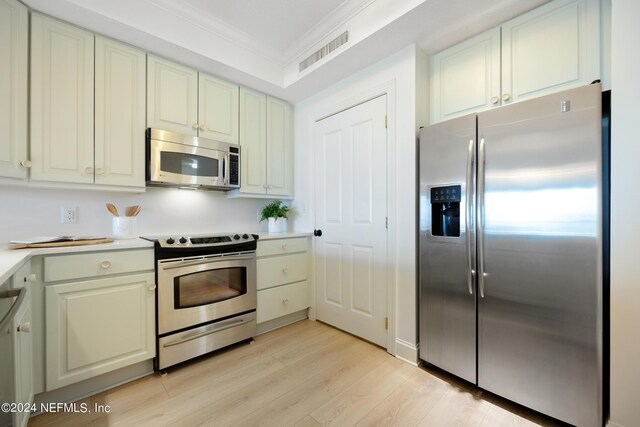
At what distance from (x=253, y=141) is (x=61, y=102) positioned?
4.69ft

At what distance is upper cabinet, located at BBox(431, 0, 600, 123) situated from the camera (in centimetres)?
153

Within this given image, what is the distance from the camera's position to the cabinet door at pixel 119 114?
1914 millimetres

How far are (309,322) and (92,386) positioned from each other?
1.75m

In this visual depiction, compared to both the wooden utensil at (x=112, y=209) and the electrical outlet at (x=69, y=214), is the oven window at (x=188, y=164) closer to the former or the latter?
the wooden utensil at (x=112, y=209)

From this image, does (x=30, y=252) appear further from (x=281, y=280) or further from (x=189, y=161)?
(x=281, y=280)

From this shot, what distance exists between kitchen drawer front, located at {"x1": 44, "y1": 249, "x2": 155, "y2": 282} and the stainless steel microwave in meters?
0.66

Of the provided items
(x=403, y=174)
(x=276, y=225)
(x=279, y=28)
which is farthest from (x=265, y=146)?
(x=403, y=174)

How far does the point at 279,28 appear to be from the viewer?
2314mm

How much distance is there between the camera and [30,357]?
1.35 metres

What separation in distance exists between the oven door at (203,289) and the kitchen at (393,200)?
0.71 m

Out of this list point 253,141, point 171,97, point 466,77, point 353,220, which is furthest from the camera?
point 253,141

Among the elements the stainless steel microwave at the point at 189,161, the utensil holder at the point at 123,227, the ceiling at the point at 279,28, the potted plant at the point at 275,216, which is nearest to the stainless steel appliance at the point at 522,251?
the ceiling at the point at 279,28

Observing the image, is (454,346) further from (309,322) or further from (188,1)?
(188,1)

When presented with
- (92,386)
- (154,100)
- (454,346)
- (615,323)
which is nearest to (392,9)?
(154,100)
